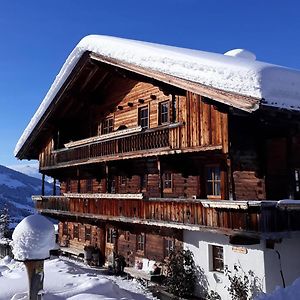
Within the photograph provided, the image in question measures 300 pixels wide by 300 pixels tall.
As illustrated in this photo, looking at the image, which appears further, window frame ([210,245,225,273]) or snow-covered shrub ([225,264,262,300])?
window frame ([210,245,225,273])

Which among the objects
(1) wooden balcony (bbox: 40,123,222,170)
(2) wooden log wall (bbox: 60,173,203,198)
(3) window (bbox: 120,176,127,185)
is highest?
(1) wooden balcony (bbox: 40,123,222,170)

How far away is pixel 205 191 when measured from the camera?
1570 centimetres

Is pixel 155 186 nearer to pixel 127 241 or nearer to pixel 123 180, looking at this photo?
pixel 123 180

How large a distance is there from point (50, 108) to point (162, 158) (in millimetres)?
9433

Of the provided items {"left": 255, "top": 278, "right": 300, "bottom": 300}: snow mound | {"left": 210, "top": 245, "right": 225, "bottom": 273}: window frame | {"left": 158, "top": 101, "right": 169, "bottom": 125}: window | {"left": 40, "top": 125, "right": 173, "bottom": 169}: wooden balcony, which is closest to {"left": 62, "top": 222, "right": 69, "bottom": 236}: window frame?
{"left": 40, "top": 125, "right": 173, "bottom": 169}: wooden balcony

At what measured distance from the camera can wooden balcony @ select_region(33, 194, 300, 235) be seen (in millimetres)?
10984

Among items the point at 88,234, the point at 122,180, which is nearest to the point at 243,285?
the point at 122,180

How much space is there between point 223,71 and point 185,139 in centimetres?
348

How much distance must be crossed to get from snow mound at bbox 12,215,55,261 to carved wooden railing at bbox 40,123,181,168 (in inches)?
359

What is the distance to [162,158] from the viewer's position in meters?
16.3

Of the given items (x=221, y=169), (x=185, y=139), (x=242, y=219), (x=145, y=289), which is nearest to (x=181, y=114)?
(x=185, y=139)

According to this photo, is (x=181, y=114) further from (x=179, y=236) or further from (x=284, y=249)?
(x=284, y=249)

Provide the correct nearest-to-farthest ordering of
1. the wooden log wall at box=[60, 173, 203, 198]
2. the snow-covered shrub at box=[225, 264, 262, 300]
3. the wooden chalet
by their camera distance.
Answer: the wooden chalet → the snow-covered shrub at box=[225, 264, 262, 300] → the wooden log wall at box=[60, 173, 203, 198]

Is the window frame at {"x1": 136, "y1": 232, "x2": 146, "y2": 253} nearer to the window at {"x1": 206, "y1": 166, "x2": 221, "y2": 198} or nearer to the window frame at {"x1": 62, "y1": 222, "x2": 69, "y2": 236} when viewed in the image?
the window at {"x1": 206, "y1": 166, "x2": 221, "y2": 198}
